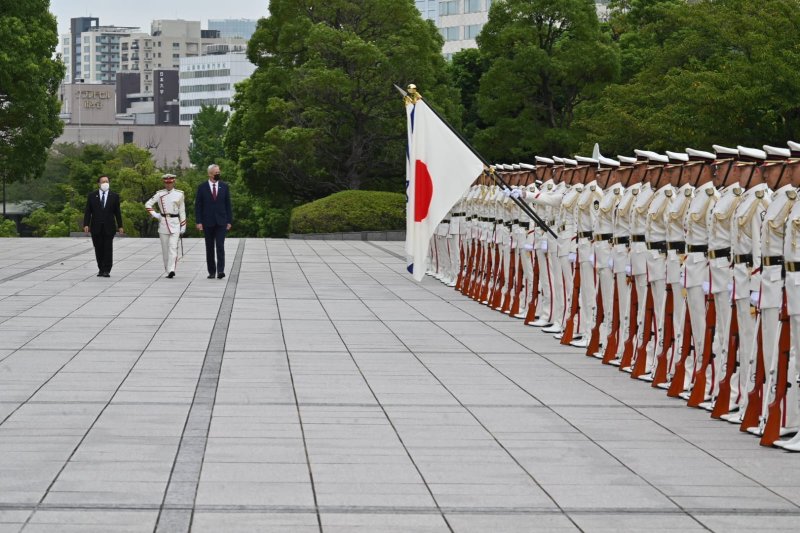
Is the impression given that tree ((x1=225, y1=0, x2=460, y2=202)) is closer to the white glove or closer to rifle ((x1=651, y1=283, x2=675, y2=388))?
rifle ((x1=651, y1=283, x2=675, y2=388))

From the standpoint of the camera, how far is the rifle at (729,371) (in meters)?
9.70

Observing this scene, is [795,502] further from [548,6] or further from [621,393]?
[548,6]

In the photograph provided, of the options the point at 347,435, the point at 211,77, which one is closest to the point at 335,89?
the point at 347,435

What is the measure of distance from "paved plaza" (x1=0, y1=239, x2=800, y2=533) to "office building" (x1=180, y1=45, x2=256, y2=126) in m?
169

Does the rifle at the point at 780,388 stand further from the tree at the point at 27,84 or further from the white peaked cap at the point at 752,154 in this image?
the tree at the point at 27,84

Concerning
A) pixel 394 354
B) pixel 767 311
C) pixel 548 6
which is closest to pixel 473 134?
pixel 548 6

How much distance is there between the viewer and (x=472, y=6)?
12188cm

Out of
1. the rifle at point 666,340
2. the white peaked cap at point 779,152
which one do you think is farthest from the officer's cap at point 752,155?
the rifle at point 666,340

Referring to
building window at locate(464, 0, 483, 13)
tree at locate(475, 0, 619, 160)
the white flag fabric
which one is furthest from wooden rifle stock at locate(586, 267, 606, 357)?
building window at locate(464, 0, 483, 13)

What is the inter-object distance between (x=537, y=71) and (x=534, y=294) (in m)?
28.4

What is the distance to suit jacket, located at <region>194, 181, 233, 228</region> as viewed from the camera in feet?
74.1

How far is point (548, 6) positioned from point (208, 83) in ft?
480

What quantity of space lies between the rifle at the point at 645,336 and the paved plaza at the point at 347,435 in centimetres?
31

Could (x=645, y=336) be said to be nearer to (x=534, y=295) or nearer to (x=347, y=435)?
(x=347, y=435)
